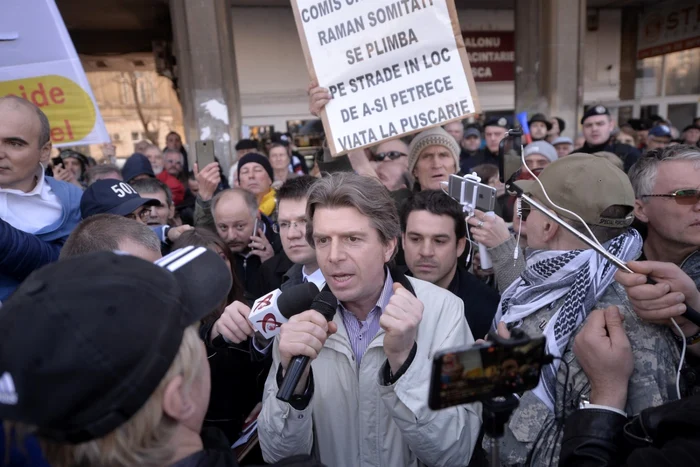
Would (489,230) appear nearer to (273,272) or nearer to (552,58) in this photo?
(273,272)

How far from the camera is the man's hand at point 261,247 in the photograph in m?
3.40

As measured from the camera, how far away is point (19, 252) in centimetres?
197

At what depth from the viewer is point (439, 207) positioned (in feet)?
8.32

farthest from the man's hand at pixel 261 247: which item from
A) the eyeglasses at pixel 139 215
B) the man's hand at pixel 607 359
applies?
the man's hand at pixel 607 359

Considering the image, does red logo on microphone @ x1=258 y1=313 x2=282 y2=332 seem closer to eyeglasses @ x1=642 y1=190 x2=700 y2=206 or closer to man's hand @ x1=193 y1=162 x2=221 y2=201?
eyeglasses @ x1=642 y1=190 x2=700 y2=206

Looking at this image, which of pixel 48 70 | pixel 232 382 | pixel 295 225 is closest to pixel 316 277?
pixel 295 225

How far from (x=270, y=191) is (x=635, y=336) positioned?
12.1 feet

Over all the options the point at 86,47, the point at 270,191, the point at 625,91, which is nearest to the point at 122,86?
the point at 86,47

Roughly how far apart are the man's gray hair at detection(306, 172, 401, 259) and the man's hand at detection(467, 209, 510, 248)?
0.65m

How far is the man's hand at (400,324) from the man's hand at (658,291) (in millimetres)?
562

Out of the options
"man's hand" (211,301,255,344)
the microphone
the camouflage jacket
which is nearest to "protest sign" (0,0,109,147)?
"man's hand" (211,301,255,344)

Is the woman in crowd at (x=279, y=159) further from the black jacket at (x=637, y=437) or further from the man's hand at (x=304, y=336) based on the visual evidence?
the black jacket at (x=637, y=437)

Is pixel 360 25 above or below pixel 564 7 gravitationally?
below

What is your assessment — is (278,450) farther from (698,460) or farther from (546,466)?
(698,460)
